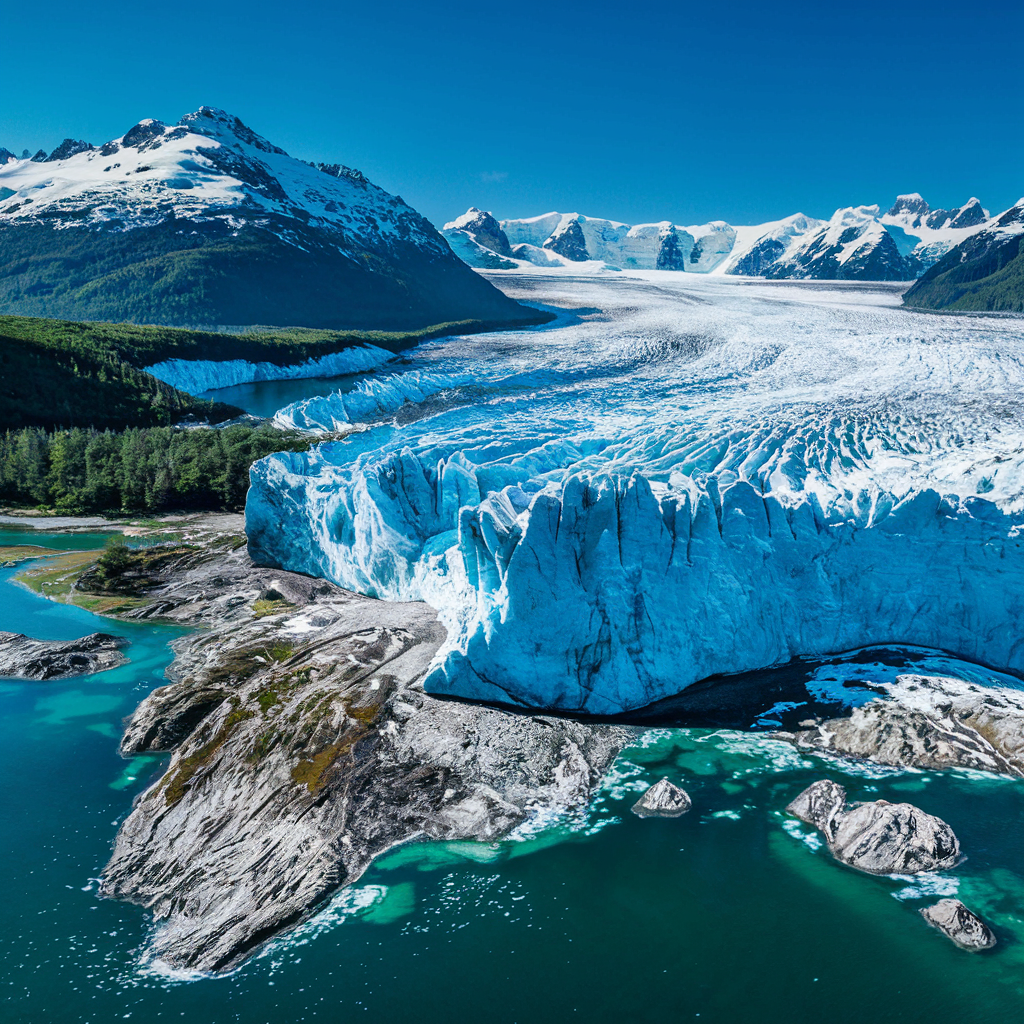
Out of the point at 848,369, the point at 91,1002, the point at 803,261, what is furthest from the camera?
the point at 803,261

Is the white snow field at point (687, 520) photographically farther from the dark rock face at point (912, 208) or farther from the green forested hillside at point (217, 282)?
the dark rock face at point (912, 208)

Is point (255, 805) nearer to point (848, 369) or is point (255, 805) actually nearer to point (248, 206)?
point (848, 369)

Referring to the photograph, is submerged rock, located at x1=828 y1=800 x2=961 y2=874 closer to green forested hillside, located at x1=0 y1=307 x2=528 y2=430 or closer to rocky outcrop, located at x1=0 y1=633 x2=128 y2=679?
rocky outcrop, located at x1=0 y1=633 x2=128 y2=679

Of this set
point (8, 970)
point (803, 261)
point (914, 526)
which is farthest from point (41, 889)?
point (803, 261)

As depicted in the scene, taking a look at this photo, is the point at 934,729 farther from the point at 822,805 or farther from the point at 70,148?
the point at 70,148

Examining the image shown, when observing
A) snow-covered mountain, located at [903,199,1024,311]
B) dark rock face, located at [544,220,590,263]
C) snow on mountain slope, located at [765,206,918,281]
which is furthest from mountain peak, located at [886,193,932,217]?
snow-covered mountain, located at [903,199,1024,311]
